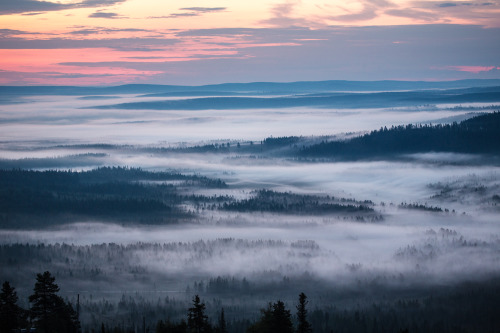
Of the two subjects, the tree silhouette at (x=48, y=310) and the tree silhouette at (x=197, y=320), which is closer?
the tree silhouette at (x=197, y=320)

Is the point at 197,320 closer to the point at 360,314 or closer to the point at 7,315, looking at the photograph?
the point at 7,315

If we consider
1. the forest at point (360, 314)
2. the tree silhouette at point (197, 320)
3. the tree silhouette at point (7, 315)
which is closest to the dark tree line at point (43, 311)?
the tree silhouette at point (7, 315)

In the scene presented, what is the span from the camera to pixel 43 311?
243ft

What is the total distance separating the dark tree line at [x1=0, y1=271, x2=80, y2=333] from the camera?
69.3 metres

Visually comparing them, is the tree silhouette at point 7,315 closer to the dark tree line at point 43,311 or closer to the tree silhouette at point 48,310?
the dark tree line at point 43,311

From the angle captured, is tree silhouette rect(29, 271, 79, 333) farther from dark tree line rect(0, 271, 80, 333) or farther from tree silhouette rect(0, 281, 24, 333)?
tree silhouette rect(0, 281, 24, 333)

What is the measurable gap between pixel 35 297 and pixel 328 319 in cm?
7635

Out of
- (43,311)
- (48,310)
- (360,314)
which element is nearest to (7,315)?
(43,311)

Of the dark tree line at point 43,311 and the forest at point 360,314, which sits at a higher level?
the dark tree line at point 43,311

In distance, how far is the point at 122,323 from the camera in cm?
13062

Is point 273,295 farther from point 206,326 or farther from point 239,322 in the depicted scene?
point 206,326

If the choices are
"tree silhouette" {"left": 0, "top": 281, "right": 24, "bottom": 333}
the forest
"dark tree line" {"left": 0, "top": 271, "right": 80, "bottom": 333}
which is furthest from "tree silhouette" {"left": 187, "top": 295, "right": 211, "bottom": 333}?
the forest

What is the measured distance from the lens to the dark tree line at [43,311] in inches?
2729

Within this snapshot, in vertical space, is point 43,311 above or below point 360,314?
above
